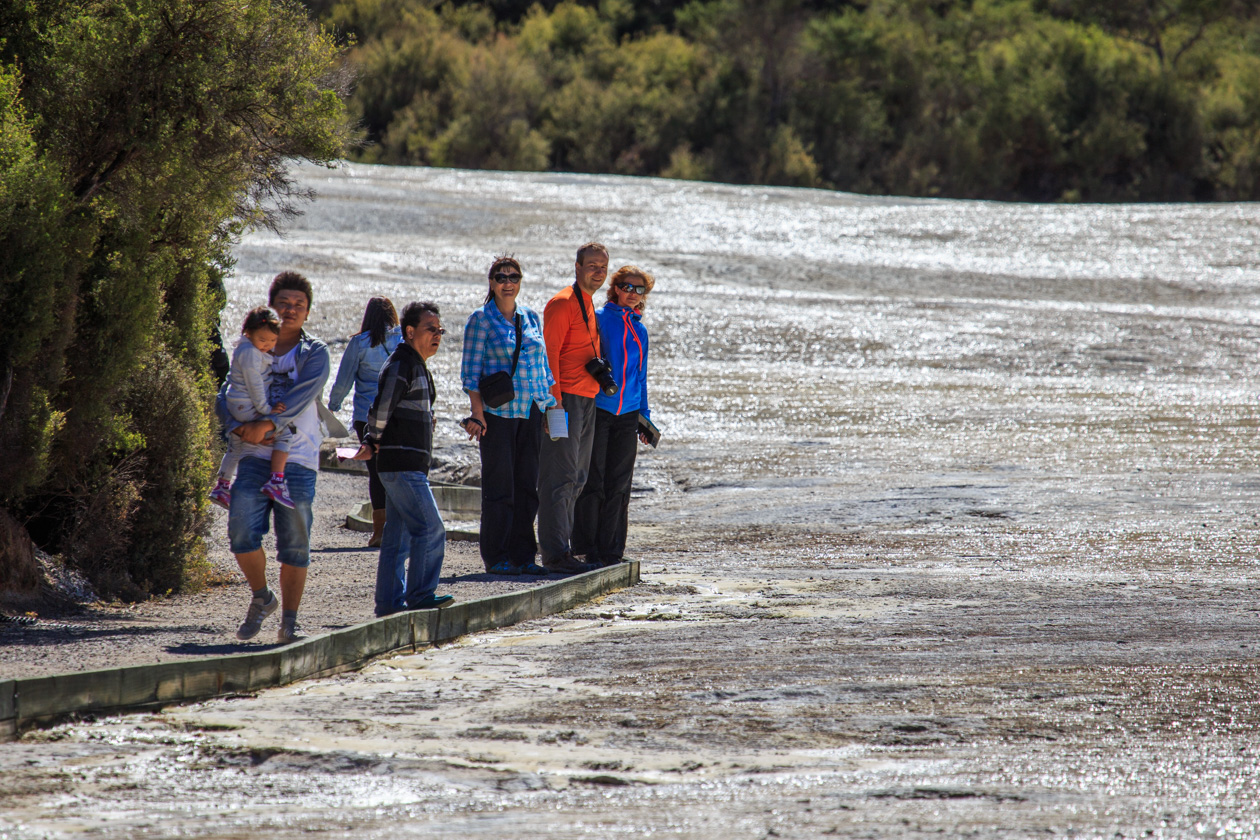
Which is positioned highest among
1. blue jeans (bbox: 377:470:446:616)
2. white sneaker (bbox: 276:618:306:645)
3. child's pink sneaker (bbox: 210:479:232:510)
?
child's pink sneaker (bbox: 210:479:232:510)

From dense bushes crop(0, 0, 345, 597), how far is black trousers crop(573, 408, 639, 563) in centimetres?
244

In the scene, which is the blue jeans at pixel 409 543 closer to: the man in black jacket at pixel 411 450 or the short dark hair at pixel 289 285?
the man in black jacket at pixel 411 450

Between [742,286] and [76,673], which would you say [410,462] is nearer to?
[76,673]

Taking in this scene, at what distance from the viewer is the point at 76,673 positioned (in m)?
5.18

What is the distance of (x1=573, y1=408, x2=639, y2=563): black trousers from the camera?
9.06 m

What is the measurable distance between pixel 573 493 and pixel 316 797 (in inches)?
177

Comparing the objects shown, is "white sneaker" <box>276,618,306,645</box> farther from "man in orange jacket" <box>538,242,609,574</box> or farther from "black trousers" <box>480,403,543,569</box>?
"man in orange jacket" <box>538,242,609,574</box>

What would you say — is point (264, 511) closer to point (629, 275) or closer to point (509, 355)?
point (509, 355)

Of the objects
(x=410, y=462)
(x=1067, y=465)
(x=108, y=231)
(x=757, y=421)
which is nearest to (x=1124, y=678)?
(x=410, y=462)

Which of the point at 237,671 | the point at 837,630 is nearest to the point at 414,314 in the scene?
the point at 237,671

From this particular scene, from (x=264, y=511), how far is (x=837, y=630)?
3032 mm

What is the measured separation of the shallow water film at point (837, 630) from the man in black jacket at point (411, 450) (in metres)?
0.46

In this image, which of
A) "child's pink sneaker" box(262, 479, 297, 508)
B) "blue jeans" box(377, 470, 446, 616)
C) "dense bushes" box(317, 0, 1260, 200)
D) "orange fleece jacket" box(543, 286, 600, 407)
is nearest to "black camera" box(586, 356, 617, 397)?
"orange fleece jacket" box(543, 286, 600, 407)

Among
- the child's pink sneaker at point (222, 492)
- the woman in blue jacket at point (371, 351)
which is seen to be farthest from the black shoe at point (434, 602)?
the woman in blue jacket at point (371, 351)
